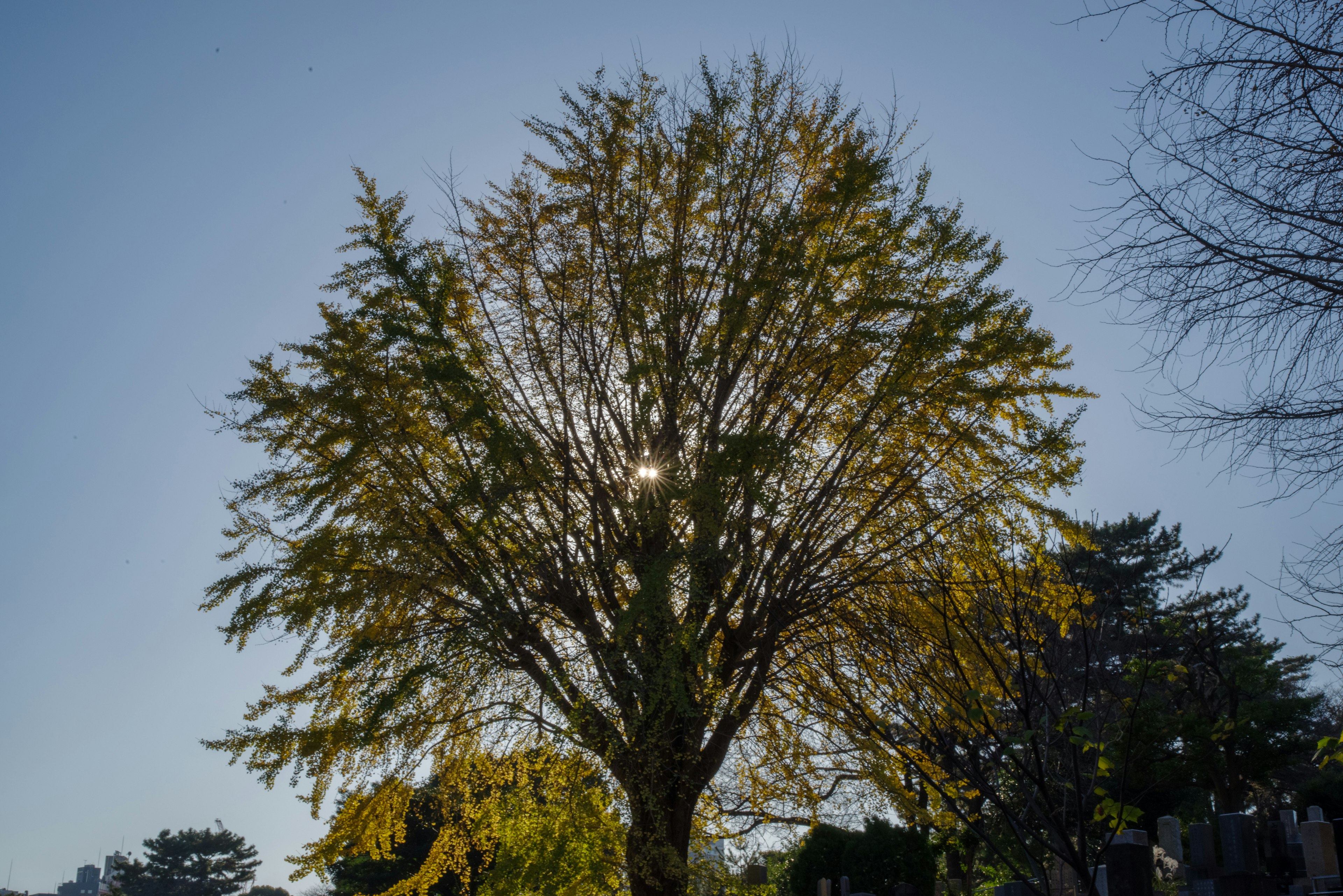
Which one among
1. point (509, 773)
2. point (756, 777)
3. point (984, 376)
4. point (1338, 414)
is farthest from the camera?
point (756, 777)

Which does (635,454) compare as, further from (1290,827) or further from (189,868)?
(189,868)

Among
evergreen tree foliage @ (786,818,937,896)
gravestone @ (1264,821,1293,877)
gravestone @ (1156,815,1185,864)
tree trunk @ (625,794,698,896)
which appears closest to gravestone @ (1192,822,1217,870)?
gravestone @ (1264,821,1293,877)

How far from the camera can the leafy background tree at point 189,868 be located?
4188 cm

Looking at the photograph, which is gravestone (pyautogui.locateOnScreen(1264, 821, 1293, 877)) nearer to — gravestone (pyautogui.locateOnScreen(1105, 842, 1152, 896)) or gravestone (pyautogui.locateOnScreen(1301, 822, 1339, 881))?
gravestone (pyautogui.locateOnScreen(1301, 822, 1339, 881))

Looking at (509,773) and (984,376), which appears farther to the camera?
(509,773)

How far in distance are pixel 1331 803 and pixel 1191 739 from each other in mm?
3330

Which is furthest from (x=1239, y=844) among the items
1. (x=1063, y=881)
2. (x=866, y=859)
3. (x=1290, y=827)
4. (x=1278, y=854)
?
(x=866, y=859)

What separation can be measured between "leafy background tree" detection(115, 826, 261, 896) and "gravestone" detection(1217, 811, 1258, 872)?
46.9m

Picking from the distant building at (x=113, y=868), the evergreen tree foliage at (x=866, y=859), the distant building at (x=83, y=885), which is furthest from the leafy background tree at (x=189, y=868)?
the distant building at (x=83, y=885)

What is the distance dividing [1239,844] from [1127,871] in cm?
530

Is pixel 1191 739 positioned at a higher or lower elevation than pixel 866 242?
lower

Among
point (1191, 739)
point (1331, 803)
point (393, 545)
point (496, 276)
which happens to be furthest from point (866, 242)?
point (1331, 803)

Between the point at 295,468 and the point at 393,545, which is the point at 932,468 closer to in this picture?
the point at 393,545

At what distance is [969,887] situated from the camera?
15039 mm
